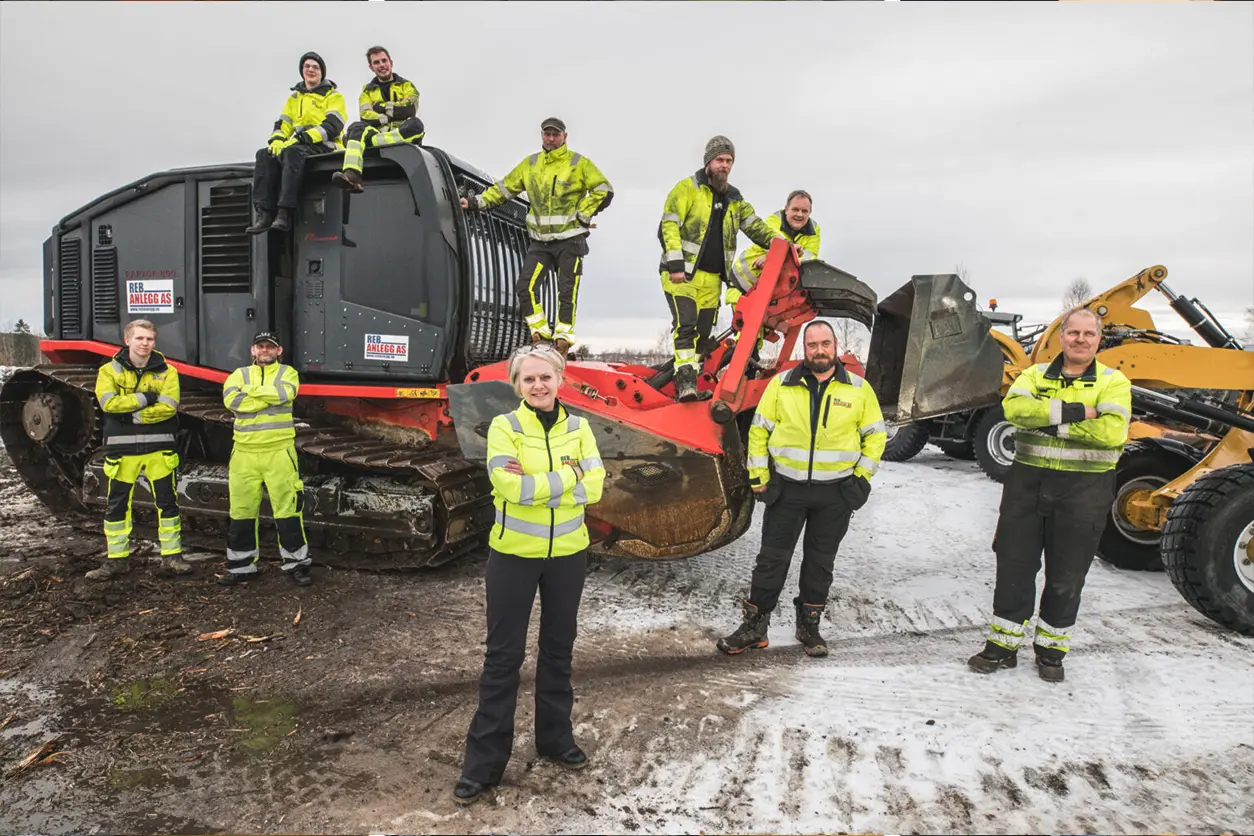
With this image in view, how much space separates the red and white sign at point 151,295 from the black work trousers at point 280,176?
1227 millimetres

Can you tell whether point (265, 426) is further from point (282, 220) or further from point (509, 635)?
point (509, 635)

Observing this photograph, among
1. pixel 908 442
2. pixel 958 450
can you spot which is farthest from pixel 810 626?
pixel 958 450

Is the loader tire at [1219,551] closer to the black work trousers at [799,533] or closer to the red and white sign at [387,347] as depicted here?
the black work trousers at [799,533]

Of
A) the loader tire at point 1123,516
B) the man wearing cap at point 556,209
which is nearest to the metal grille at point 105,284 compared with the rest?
the man wearing cap at point 556,209

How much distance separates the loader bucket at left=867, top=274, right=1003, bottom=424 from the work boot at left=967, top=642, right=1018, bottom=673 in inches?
54.1

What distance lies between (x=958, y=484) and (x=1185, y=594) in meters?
4.85

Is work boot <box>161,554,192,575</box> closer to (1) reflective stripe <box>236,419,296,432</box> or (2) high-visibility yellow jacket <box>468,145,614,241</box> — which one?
(1) reflective stripe <box>236,419,296,432</box>

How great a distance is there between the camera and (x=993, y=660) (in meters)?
3.96

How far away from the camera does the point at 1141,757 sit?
3129 mm

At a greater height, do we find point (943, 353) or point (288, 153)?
point (288, 153)

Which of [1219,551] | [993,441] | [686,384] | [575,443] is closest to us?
[575,443]

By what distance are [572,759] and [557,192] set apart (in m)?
3.65

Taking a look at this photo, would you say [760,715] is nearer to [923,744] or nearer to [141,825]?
[923,744]

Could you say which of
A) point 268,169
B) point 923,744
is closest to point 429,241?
point 268,169
